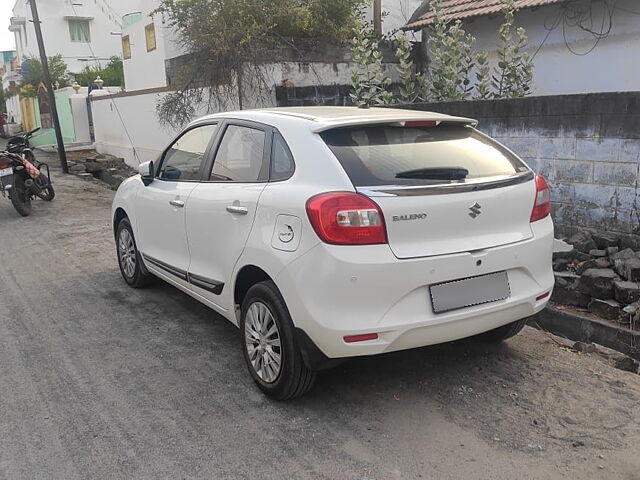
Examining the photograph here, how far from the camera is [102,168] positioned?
51.8 feet

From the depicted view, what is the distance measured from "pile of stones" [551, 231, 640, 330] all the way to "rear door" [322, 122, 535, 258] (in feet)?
4.75

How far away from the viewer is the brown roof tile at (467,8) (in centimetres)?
829

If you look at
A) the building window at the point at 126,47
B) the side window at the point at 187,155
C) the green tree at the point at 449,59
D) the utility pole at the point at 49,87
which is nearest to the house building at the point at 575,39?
the green tree at the point at 449,59

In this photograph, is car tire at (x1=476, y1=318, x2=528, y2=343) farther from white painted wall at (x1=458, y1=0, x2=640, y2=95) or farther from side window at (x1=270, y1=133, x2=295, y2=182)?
white painted wall at (x1=458, y1=0, x2=640, y2=95)

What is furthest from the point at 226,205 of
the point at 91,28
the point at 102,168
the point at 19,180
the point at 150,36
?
the point at 91,28

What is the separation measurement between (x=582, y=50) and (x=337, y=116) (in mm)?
6339

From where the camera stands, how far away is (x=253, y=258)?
3441 millimetres

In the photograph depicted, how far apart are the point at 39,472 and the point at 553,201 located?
195 inches

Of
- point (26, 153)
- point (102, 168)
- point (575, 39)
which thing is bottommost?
point (102, 168)

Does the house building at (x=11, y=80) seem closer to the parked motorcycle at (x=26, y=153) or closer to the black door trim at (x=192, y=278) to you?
the parked motorcycle at (x=26, y=153)

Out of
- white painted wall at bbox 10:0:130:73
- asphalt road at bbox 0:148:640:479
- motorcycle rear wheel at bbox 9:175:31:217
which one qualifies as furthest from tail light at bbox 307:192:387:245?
white painted wall at bbox 10:0:130:73

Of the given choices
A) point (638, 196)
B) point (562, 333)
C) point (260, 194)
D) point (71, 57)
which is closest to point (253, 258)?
point (260, 194)

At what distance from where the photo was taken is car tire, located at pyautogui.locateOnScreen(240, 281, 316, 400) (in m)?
3.27

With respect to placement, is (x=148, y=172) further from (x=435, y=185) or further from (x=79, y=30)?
(x=79, y=30)
